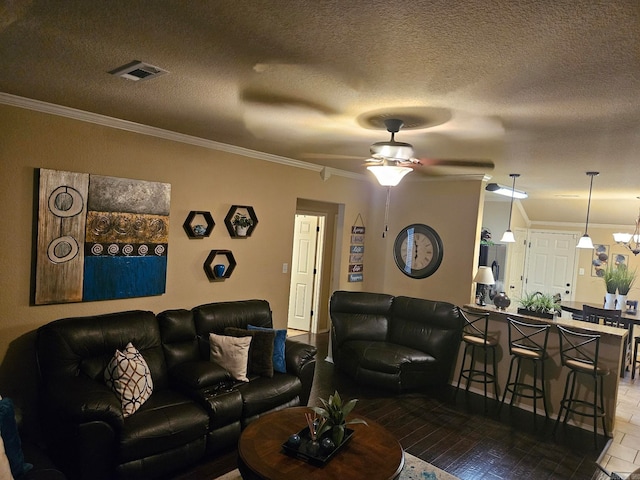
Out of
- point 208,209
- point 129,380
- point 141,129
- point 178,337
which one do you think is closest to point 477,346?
point 178,337

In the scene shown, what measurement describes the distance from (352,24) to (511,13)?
0.60 metres

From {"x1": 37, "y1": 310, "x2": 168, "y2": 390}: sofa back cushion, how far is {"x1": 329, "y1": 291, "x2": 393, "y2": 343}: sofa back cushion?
2.37 metres

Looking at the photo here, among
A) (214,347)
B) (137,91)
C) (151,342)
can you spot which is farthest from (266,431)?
(137,91)

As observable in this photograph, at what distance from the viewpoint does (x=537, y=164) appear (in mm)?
4578

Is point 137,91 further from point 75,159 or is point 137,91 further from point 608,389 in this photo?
point 608,389

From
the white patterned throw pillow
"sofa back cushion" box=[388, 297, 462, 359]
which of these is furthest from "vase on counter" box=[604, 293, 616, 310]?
the white patterned throw pillow

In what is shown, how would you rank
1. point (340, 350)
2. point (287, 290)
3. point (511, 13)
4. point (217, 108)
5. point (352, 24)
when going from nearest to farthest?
point (511, 13) < point (352, 24) < point (217, 108) < point (340, 350) < point (287, 290)

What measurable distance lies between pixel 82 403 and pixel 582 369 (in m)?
4.28

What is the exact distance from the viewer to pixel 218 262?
15.7 ft

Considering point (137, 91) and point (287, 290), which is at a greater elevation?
point (137, 91)

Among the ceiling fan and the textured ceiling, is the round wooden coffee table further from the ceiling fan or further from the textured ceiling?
the textured ceiling

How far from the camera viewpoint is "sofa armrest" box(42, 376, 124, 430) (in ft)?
8.70

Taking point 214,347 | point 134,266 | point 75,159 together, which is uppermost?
point 75,159

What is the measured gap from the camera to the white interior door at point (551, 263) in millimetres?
8492
